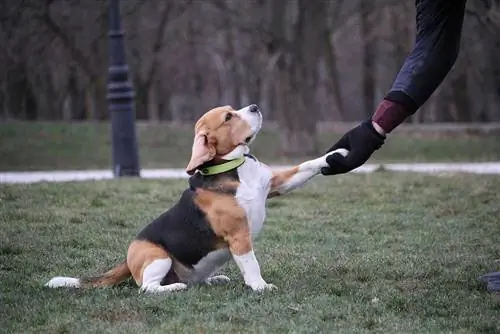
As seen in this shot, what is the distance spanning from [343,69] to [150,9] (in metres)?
28.4

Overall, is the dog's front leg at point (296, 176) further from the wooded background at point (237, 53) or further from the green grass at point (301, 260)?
the wooded background at point (237, 53)

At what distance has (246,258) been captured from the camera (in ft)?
18.8

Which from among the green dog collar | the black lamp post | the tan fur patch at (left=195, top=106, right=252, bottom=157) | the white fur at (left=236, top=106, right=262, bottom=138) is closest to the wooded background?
the black lamp post

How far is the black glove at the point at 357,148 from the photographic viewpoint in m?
5.86

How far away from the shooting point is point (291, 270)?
667 cm

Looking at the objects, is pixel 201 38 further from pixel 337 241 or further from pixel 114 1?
pixel 337 241

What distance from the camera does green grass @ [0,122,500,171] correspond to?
950 inches

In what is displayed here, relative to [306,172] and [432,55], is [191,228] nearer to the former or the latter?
[306,172]

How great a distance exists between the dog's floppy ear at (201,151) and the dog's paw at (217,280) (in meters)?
0.87

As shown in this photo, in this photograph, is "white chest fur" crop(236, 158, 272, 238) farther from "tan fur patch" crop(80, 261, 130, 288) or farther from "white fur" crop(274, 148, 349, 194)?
"tan fur patch" crop(80, 261, 130, 288)

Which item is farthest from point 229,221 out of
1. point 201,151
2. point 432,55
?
point 432,55

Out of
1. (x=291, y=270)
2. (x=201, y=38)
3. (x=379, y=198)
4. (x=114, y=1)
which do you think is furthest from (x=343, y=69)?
(x=291, y=270)

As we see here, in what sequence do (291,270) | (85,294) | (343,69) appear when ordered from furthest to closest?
(343,69) < (291,270) < (85,294)

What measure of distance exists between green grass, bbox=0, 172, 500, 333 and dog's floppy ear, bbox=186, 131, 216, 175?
2.79ft
